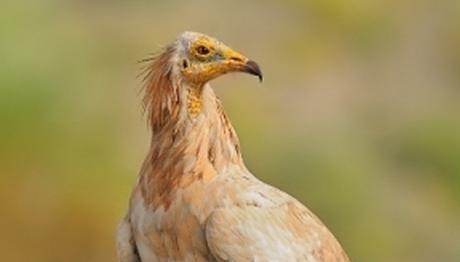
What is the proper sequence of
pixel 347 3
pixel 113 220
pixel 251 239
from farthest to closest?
pixel 347 3, pixel 113 220, pixel 251 239

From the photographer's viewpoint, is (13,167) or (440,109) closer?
(13,167)

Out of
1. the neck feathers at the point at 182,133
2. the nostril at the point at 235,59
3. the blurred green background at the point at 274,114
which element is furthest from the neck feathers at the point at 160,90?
the blurred green background at the point at 274,114

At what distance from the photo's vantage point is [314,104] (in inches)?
660

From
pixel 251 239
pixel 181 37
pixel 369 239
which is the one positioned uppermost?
pixel 181 37

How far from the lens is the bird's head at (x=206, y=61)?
19.6 feet

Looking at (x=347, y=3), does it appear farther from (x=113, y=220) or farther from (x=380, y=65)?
(x=113, y=220)

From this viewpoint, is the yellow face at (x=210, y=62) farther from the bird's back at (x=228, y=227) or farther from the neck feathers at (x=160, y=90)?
the bird's back at (x=228, y=227)

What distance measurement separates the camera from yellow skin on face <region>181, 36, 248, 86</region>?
235 inches

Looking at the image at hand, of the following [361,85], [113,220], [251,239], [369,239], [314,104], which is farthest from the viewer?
[361,85]

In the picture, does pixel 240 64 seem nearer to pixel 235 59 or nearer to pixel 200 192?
pixel 235 59

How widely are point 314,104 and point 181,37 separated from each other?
10.7 m

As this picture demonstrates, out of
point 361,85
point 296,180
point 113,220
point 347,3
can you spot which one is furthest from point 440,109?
point 113,220

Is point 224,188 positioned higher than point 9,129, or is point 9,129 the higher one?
point 224,188

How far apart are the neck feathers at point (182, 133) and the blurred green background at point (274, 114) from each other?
17.4 feet
